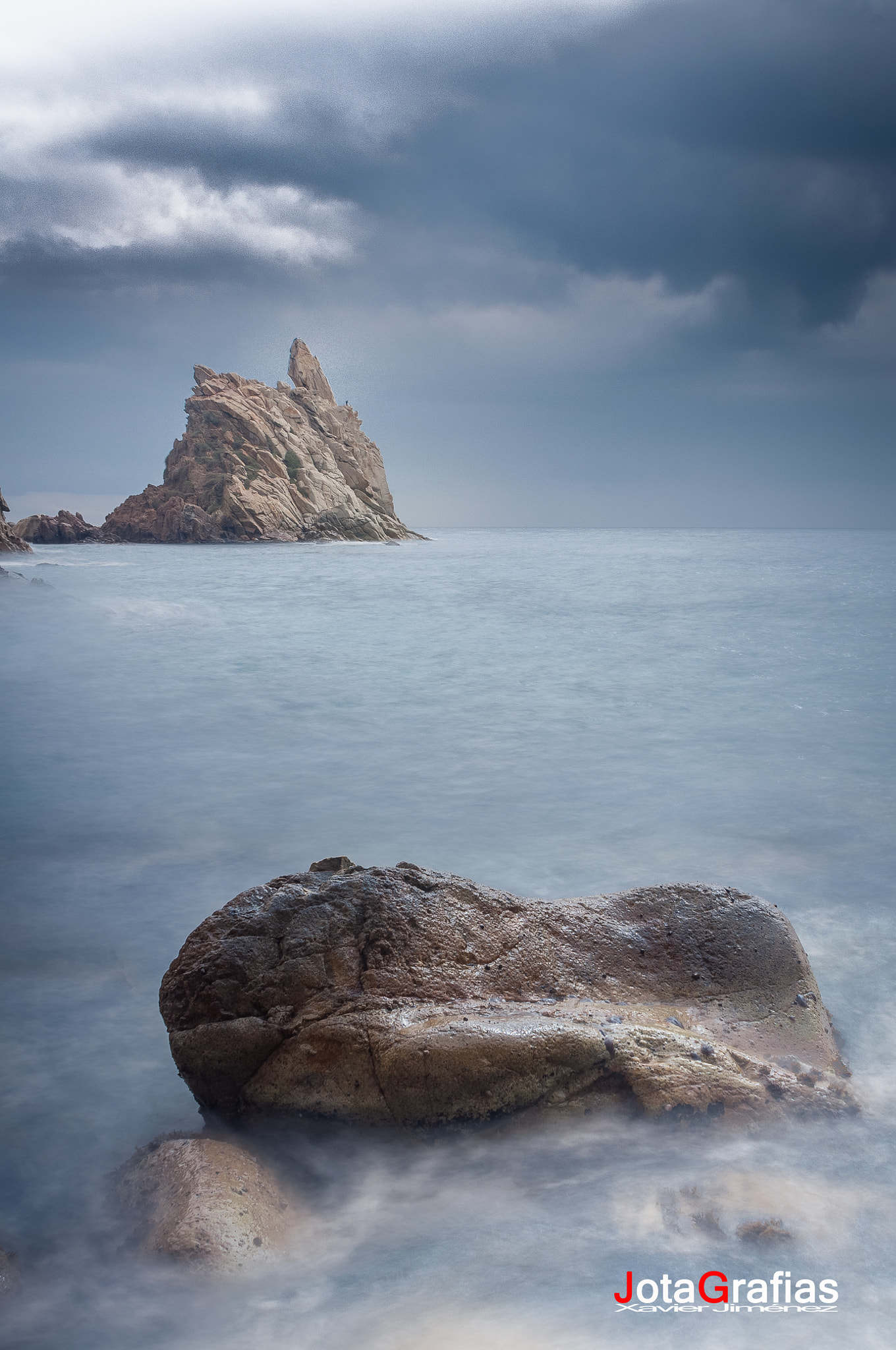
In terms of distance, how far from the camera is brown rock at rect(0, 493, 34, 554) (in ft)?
94.2

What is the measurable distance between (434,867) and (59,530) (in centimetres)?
5697

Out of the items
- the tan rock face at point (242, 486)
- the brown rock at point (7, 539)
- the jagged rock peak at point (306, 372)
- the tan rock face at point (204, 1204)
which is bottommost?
the tan rock face at point (204, 1204)

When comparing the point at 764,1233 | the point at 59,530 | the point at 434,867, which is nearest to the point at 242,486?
the point at 59,530

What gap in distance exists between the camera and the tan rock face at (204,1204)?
2086 millimetres

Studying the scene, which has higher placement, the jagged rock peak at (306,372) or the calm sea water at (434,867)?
the jagged rock peak at (306,372)

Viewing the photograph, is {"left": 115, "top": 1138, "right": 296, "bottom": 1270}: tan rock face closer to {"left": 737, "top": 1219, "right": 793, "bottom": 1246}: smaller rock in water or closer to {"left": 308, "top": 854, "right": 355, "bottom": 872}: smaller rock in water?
{"left": 308, "top": 854, "right": 355, "bottom": 872}: smaller rock in water

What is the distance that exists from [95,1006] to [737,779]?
502 cm

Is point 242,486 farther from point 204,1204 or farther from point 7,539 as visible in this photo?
point 204,1204

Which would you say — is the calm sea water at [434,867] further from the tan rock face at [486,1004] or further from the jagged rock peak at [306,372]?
the jagged rock peak at [306,372]

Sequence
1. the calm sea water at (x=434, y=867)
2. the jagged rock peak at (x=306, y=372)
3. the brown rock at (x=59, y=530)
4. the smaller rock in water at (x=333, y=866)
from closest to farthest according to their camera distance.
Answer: the calm sea water at (x=434, y=867) < the smaller rock in water at (x=333, y=866) < the brown rock at (x=59, y=530) < the jagged rock peak at (x=306, y=372)

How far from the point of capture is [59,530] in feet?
179

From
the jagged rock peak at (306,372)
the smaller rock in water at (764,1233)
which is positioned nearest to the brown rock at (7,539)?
the smaller rock in water at (764,1233)

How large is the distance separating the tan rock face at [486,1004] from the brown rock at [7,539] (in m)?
30.4

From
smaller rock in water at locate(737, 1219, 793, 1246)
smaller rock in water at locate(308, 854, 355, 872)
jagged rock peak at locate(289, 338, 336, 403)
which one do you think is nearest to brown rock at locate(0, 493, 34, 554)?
smaller rock in water at locate(308, 854, 355, 872)
